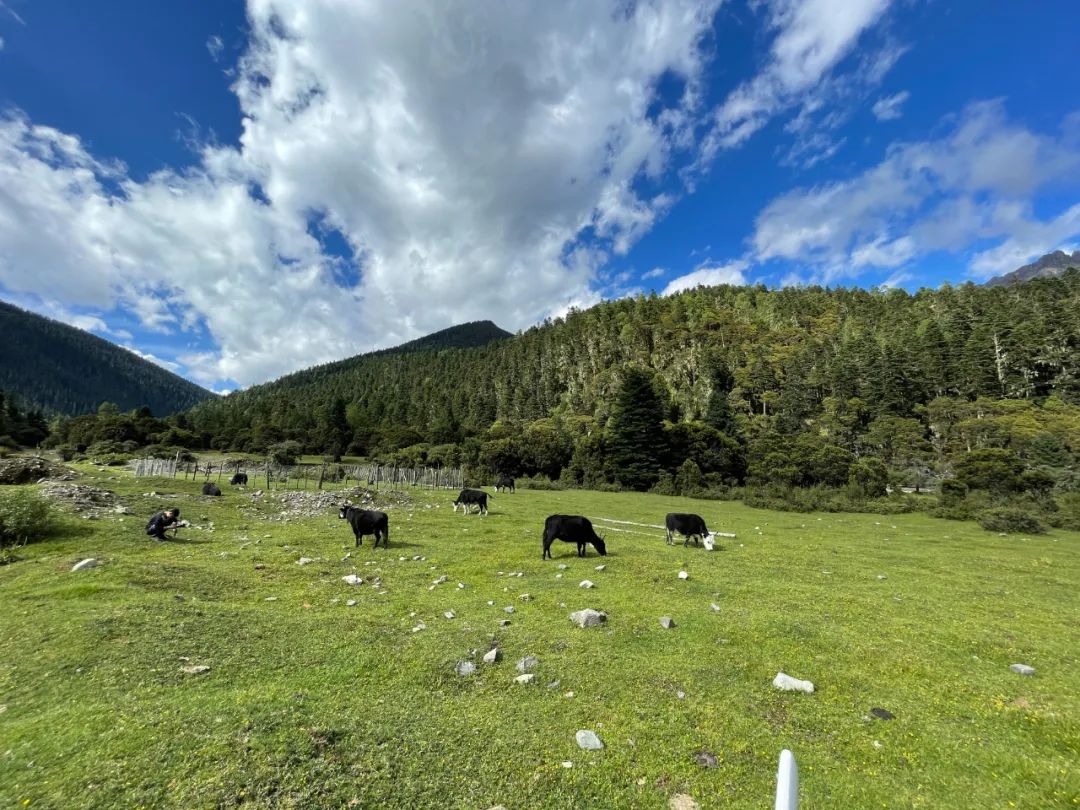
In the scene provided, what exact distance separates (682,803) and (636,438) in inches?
1861

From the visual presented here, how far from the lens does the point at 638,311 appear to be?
134 metres

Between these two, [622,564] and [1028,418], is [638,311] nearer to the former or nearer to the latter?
[1028,418]

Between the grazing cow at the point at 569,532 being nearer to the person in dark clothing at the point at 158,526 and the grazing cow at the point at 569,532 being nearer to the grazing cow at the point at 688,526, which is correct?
the grazing cow at the point at 688,526

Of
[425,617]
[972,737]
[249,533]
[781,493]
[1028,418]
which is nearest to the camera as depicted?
[972,737]

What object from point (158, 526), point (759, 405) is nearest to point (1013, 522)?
point (158, 526)

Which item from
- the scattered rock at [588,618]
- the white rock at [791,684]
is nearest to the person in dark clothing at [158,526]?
the scattered rock at [588,618]

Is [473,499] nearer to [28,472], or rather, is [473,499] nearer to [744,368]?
[28,472]

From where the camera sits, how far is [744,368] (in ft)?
301

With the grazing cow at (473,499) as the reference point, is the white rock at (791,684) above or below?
below

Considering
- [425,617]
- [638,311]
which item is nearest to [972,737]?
[425,617]

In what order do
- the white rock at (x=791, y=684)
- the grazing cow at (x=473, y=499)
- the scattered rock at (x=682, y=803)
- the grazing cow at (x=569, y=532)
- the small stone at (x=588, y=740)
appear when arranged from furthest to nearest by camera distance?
the grazing cow at (x=473, y=499) → the grazing cow at (x=569, y=532) → the white rock at (x=791, y=684) → the small stone at (x=588, y=740) → the scattered rock at (x=682, y=803)

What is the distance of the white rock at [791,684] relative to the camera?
6086 mm

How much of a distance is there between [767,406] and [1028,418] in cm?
3814

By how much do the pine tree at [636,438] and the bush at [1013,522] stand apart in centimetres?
2705
